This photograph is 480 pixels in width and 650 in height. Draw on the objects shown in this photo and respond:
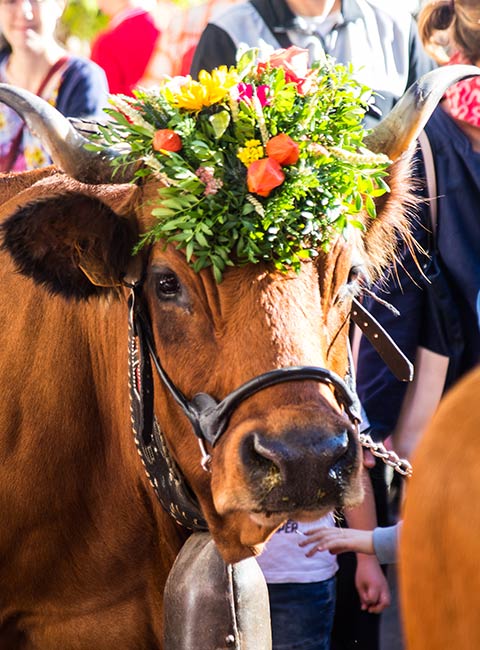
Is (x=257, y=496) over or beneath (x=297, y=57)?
beneath

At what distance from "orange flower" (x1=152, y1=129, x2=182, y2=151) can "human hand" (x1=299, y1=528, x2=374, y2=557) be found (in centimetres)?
176

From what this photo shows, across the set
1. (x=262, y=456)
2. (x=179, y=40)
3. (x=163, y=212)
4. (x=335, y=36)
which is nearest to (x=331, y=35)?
(x=335, y=36)

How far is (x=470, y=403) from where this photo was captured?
6.03 feet

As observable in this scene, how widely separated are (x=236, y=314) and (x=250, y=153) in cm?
51

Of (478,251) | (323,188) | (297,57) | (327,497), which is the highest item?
(297,57)

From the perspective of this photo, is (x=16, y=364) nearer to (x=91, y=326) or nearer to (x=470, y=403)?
(x=91, y=326)

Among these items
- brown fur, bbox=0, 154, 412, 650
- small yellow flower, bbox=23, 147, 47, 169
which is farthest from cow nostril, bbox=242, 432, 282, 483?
small yellow flower, bbox=23, 147, 47, 169

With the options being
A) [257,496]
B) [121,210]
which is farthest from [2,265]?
[257,496]

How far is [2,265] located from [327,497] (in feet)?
5.93

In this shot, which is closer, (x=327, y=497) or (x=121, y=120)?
(x=327, y=497)

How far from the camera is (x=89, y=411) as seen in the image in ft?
13.1

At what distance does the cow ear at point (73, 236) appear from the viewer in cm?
353

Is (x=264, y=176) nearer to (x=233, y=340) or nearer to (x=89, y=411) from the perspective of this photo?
(x=233, y=340)

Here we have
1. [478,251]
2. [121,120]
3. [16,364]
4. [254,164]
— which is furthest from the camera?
[478,251]
